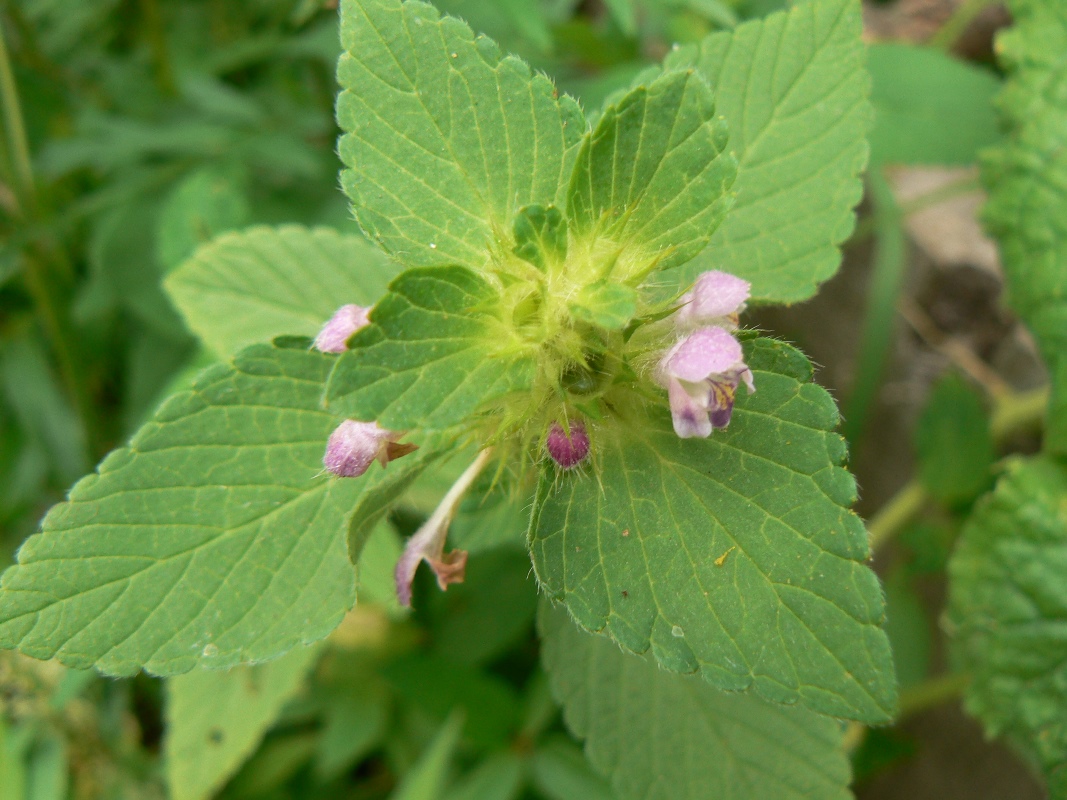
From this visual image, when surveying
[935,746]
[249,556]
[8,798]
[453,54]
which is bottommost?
[935,746]

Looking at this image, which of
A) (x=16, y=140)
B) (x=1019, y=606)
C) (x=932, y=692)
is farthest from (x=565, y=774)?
(x=16, y=140)

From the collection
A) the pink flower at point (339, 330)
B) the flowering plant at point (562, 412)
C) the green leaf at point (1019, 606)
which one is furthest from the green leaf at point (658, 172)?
the green leaf at point (1019, 606)

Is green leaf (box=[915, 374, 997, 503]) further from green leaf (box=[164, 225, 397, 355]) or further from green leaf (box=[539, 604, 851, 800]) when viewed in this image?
green leaf (box=[164, 225, 397, 355])

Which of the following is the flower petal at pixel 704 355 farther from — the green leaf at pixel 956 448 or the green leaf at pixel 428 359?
the green leaf at pixel 956 448

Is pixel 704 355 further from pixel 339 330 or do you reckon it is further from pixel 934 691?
pixel 934 691

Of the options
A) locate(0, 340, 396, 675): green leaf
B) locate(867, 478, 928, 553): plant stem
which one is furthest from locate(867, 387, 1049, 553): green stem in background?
locate(0, 340, 396, 675): green leaf

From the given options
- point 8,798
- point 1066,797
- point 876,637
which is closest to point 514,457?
point 876,637

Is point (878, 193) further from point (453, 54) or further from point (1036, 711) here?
point (453, 54)
